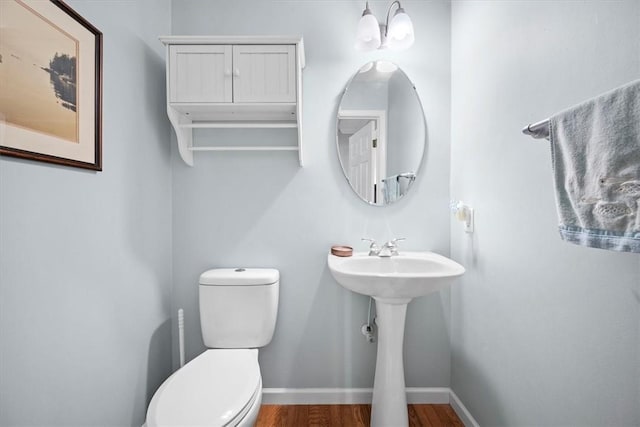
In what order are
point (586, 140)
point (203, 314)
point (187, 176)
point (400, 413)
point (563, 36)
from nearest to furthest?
point (586, 140) → point (563, 36) → point (400, 413) → point (203, 314) → point (187, 176)

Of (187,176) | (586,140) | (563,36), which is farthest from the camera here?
(187,176)

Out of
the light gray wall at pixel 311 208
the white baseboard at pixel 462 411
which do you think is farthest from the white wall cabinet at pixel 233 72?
the white baseboard at pixel 462 411

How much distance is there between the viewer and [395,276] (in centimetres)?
121

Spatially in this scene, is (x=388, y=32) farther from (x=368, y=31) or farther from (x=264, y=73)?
(x=264, y=73)

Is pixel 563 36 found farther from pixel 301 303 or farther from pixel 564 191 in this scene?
pixel 301 303

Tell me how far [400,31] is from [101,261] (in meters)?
1.71

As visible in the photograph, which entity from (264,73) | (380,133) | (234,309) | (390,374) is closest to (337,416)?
(390,374)

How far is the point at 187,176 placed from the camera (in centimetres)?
168

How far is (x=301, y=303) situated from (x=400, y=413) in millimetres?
711

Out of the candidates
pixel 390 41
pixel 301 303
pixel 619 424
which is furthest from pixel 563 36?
pixel 301 303

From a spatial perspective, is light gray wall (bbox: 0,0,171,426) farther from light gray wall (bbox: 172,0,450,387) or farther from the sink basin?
the sink basin

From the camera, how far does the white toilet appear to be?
98cm

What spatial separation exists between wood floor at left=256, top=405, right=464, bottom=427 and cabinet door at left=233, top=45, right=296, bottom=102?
1.63m

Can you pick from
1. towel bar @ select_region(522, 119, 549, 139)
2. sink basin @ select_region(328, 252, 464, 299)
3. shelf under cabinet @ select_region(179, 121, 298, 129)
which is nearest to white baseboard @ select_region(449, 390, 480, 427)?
sink basin @ select_region(328, 252, 464, 299)
